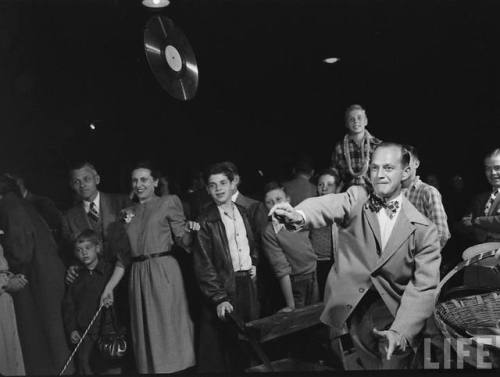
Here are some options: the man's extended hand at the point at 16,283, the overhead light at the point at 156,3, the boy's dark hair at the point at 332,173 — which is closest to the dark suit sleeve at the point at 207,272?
the boy's dark hair at the point at 332,173

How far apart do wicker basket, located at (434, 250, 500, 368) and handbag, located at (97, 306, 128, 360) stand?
2.03m

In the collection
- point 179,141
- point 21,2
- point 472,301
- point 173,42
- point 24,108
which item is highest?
point 21,2

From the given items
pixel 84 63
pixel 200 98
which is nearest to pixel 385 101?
pixel 200 98

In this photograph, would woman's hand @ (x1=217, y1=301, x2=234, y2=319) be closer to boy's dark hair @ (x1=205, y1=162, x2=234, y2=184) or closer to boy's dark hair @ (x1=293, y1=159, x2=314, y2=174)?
boy's dark hair @ (x1=205, y1=162, x2=234, y2=184)

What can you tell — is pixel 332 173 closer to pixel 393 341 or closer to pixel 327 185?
pixel 327 185

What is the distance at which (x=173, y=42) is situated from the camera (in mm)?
4781

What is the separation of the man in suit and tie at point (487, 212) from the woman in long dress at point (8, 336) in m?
3.06

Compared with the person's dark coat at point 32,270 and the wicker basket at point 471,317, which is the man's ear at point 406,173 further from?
the person's dark coat at point 32,270

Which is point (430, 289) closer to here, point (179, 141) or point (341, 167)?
point (341, 167)

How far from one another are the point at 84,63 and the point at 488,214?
2905 millimetres

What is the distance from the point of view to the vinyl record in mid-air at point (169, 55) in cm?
477

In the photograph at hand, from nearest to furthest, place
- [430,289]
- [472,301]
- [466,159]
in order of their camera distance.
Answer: [472,301] < [430,289] < [466,159]

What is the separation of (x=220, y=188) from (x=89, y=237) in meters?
0.95

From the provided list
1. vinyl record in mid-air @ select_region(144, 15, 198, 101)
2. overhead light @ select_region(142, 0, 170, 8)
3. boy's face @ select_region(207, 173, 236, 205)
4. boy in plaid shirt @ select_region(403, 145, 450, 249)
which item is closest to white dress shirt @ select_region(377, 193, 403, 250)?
boy in plaid shirt @ select_region(403, 145, 450, 249)
